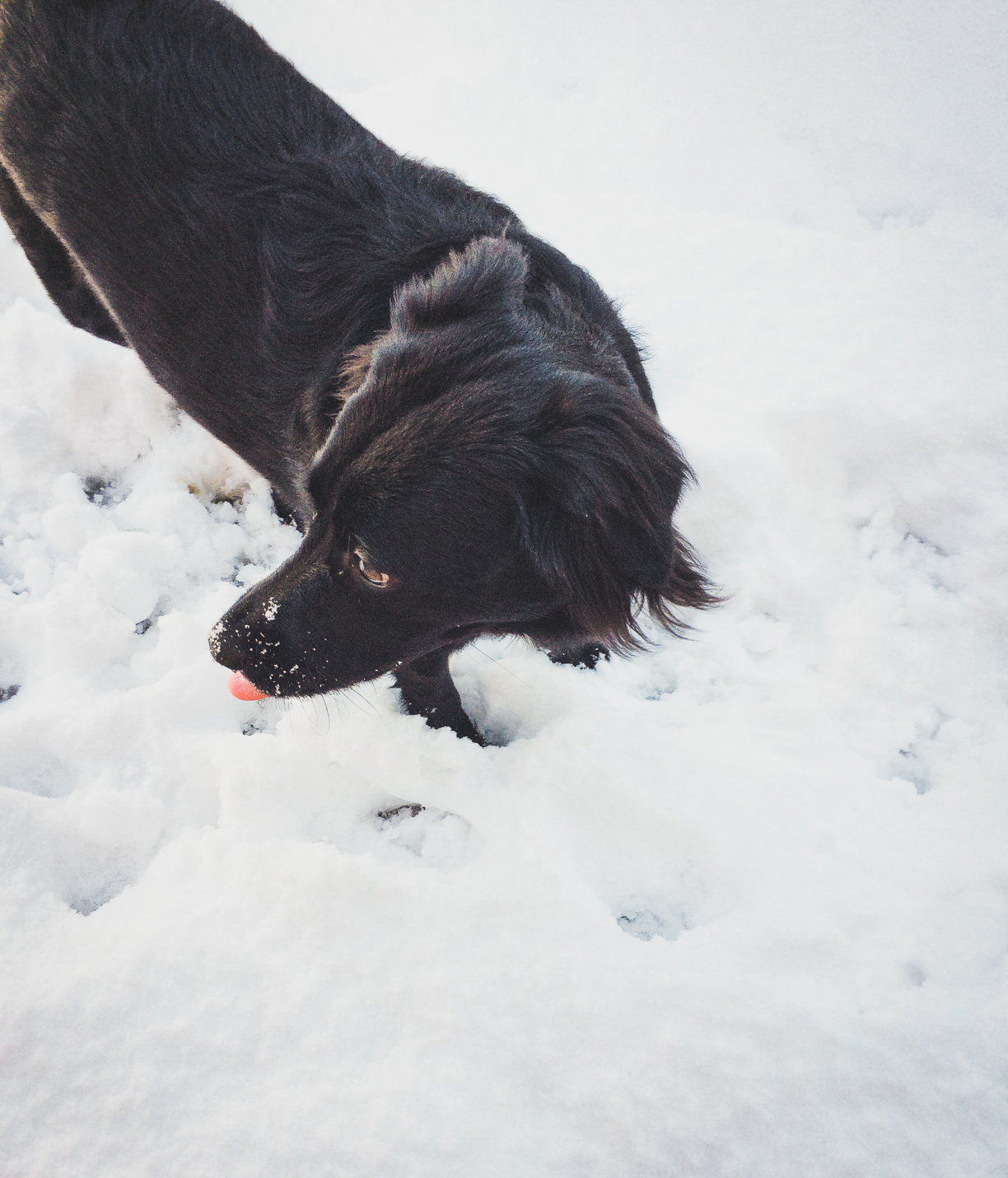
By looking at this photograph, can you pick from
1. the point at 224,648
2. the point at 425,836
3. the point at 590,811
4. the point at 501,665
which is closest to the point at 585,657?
the point at 501,665

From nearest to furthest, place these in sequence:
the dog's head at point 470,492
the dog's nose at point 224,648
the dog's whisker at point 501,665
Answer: the dog's head at point 470,492 → the dog's nose at point 224,648 → the dog's whisker at point 501,665

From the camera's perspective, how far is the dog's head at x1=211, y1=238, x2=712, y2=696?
1.29 metres

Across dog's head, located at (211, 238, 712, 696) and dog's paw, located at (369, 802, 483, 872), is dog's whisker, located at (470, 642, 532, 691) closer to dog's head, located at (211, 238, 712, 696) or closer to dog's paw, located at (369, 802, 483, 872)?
dog's paw, located at (369, 802, 483, 872)

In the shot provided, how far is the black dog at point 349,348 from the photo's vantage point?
1.31m

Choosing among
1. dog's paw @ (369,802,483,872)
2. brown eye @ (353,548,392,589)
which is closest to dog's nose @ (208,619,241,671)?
brown eye @ (353,548,392,589)

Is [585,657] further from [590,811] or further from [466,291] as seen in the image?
[466,291]

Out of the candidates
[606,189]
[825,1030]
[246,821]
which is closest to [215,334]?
[246,821]

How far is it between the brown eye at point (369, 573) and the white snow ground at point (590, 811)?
648 mm

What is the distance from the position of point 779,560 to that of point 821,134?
3.01m

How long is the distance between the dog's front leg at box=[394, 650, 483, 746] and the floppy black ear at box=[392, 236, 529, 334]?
0.83m

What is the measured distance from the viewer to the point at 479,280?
137 centimetres

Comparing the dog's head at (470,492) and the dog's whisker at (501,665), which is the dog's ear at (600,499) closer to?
the dog's head at (470,492)

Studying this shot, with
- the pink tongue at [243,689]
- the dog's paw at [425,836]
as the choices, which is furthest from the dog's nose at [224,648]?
the dog's paw at [425,836]

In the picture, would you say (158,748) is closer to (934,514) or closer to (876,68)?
(934,514)
